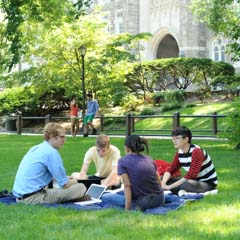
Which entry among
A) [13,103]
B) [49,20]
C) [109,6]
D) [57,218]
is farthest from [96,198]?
[109,6]

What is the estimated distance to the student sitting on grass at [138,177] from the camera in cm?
673

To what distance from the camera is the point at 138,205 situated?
22.3ft

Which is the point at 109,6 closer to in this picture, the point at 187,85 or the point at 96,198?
the point at 187,85

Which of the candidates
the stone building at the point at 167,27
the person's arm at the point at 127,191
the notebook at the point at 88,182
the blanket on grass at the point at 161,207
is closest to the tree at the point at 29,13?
the notebook at the point at 88,182

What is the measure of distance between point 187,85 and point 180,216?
26.5 meters

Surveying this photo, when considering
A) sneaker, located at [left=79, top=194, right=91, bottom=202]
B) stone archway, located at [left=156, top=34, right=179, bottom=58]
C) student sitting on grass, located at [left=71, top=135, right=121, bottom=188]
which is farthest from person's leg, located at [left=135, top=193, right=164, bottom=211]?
stone archway, located at [left=156, top=34, right=179, bottom=58]

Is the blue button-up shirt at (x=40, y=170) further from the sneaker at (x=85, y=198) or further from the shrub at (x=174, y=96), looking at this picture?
the shrub at (x=174, y=96)

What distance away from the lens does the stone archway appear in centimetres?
4327

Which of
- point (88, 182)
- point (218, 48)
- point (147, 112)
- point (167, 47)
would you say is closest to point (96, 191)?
point (88, 182)

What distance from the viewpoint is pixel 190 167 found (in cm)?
781

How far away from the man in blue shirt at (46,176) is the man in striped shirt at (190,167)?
147 centimetres

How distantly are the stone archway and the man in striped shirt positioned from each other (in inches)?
1395

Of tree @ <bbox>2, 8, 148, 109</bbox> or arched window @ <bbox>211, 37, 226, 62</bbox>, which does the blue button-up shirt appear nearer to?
tree @ <bbox>2, 8, 148, 109</bbox>

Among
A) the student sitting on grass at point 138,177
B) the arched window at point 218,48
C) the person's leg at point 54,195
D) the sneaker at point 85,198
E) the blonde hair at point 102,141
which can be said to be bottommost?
the sneaker at point 85,198
